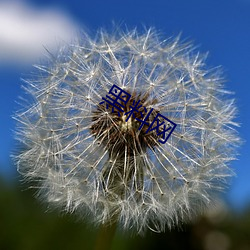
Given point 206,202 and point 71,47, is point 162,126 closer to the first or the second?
point 206,202

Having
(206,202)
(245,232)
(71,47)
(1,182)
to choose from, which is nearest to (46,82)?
(71,47)

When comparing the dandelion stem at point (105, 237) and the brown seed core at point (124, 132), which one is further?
the brown seed core at point (124, 132)

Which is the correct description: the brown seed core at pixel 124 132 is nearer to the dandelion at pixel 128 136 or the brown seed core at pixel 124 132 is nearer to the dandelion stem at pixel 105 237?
the dandelion at pixel 128 136

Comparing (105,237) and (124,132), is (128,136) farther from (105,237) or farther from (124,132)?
(105,237)

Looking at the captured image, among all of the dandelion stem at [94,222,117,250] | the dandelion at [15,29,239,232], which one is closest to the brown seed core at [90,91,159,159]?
the dandelion at [15,29,239,232]

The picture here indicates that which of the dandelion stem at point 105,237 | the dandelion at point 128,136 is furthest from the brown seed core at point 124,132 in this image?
the dandelion stem at point 105,237

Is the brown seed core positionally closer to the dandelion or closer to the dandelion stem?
the dandelion
